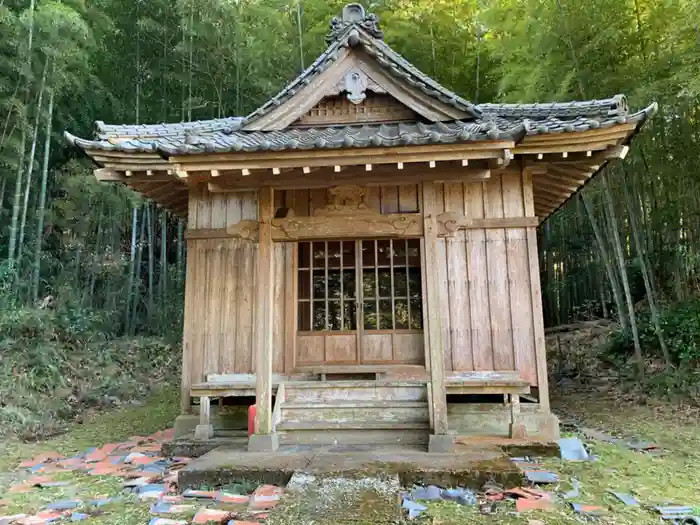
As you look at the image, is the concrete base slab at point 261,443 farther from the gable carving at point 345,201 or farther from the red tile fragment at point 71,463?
the gable carving at point 345,201

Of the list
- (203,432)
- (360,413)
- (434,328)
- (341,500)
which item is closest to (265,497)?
(341,500)

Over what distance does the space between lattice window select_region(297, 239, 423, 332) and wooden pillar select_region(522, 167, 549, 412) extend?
1.14 m

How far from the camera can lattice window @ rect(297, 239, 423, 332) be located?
17.8 ft

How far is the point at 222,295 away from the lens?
17.7ft

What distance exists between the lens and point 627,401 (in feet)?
23.3

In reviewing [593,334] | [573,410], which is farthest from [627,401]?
[593,334]

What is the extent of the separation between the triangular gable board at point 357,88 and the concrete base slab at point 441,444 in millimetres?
3270

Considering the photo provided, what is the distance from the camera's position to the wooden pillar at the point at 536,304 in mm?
4922

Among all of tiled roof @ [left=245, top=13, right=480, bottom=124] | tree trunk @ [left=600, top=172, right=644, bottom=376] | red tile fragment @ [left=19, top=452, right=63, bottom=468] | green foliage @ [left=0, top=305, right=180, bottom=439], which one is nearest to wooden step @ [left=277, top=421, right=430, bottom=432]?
red tile fragment @ [left=19, top=452, right=63, bottom=468]

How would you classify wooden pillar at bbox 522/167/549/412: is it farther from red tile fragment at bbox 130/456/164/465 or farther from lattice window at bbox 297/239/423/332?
red tile fragment at bbox 130/456/164/465

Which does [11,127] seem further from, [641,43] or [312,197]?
[641,43]

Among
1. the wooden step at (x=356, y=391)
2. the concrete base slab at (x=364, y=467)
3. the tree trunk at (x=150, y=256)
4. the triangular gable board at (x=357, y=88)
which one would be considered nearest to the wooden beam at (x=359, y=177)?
the triangular gable board at (x=357, y=88)

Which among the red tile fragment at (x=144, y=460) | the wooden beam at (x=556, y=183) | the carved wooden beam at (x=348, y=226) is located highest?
the wooden beam at (x=556, y=183)

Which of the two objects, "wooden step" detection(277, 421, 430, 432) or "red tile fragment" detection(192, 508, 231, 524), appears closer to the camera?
"red tile fragment" detection(192, 508, 231, 524)
